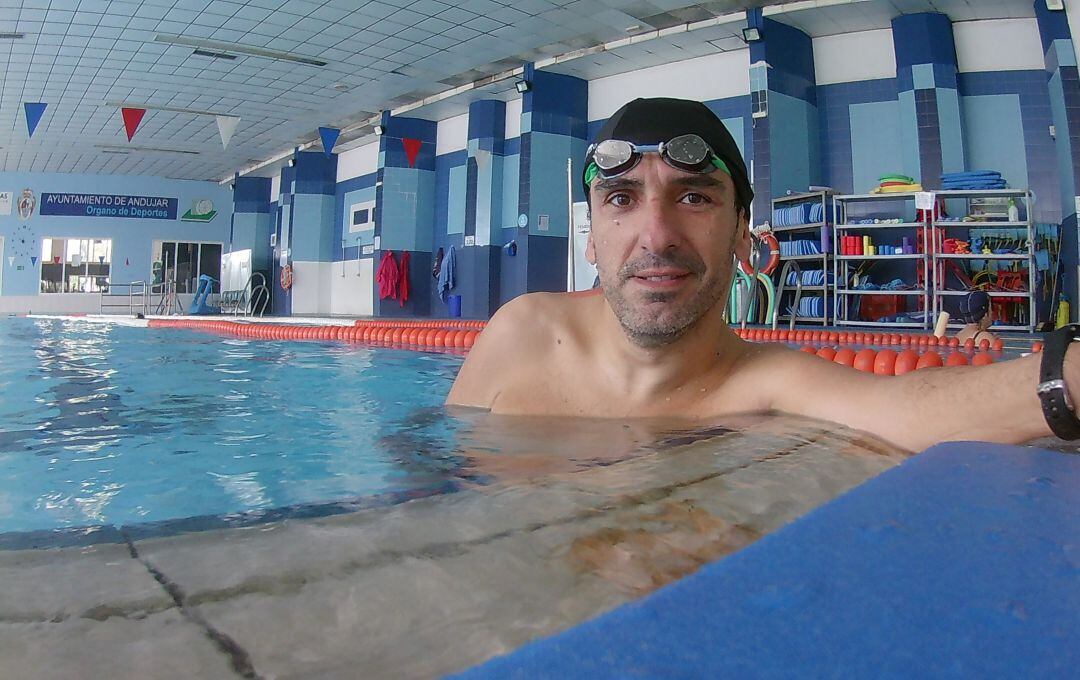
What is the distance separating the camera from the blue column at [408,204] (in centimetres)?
1459

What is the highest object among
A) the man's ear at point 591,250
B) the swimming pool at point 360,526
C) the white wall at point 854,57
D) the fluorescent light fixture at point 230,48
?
the fluorescent light fixture at point 230,48

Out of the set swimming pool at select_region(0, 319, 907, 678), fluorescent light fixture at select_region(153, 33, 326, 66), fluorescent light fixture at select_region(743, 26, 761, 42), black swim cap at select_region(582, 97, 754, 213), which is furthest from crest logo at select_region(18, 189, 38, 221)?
black swim cap at select_region(582, 97, 754, 213)

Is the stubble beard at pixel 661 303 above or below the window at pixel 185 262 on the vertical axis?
below

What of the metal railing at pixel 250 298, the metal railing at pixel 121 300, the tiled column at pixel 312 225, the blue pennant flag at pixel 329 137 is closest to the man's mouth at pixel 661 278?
the blue pennant flag at pixel 329 137

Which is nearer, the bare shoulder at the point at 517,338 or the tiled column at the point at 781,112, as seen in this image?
the bare shoulder at the point at 517,338

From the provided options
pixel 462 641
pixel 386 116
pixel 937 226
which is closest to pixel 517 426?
pixel 462 641

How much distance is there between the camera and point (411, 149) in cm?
1455

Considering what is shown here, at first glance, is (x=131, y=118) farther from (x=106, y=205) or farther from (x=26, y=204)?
(x=26, y=204)

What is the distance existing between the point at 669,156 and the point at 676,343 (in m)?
0.48

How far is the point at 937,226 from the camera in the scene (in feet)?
27.7

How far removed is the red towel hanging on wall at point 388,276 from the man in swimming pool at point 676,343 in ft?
42.2

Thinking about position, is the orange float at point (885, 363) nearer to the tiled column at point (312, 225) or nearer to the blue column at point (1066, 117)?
the blue column at point (1066, 117)

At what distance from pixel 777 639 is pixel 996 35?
1091 cm

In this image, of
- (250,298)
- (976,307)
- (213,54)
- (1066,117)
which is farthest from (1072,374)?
(250,298)
